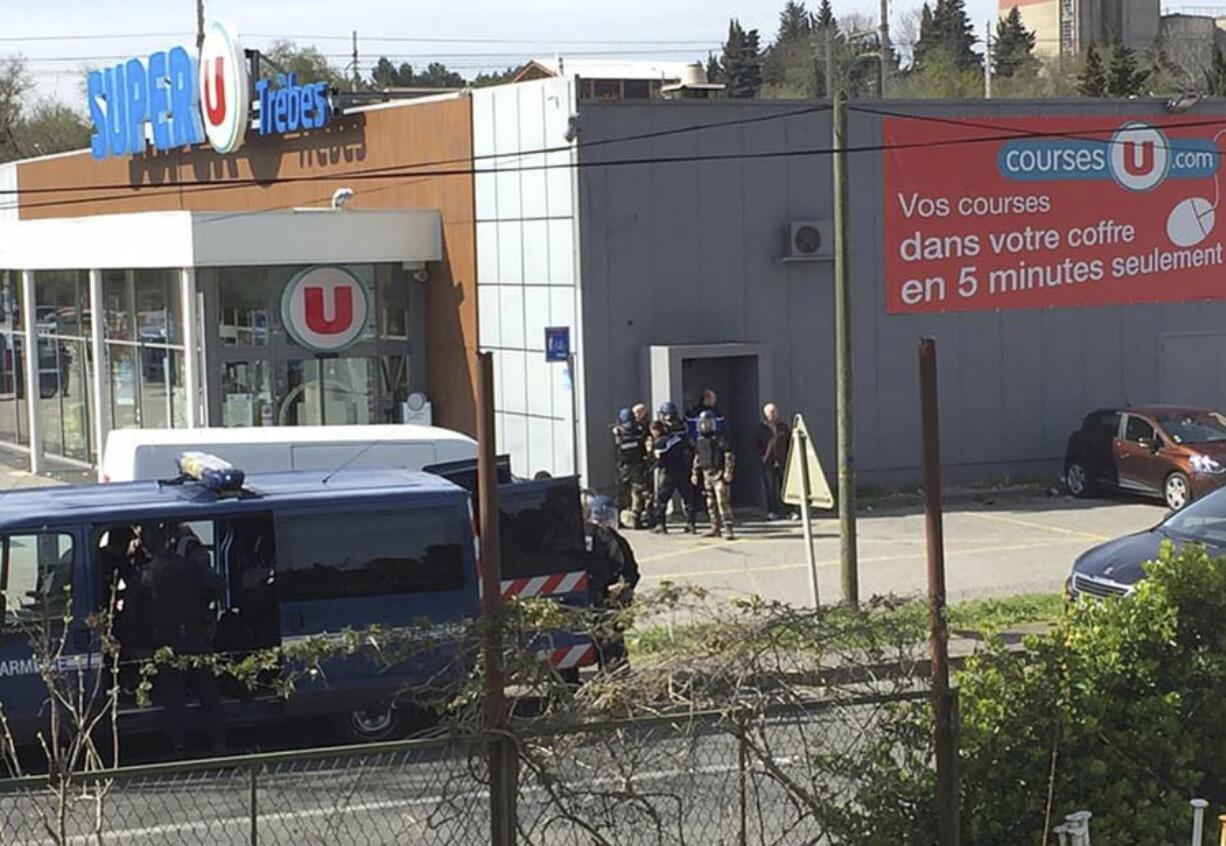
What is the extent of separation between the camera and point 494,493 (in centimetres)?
613

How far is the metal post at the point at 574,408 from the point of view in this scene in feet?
83.5

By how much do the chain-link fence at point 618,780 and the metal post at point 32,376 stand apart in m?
25.9

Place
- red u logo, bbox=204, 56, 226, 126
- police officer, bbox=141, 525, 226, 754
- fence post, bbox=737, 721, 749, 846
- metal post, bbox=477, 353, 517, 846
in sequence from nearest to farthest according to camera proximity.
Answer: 1. metal post, bbox=477, 353, 517, 846
2. fence post, bbox=737, 721, 749, 846
3. police officer, bbox=141, 525, 226, 754
4. red u logo, bbox=204, 56, 226, 126

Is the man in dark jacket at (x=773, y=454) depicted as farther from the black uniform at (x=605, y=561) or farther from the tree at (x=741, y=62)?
the tree at (x=741, y=62)

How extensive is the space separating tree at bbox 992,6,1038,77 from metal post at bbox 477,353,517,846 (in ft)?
351

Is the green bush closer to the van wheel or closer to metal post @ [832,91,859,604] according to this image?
the van wheel

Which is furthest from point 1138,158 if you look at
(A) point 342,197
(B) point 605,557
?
(B) point 605,557

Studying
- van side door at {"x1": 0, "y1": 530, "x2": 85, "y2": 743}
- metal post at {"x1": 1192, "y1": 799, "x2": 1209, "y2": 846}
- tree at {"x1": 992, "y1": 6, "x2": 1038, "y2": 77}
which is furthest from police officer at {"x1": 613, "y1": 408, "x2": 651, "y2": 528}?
tree at {"x1": 992, "y1": 6, "x2": 1038, "y2": 77}

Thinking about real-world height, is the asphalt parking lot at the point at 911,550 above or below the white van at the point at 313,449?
below

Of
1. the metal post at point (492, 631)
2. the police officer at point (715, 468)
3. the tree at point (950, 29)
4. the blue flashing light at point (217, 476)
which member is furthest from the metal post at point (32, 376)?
the tree at point (950, 29)

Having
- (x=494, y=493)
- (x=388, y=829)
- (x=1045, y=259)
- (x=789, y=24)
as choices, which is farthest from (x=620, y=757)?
(x=789, y=24)

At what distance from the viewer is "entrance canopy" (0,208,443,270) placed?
2666 centimetres

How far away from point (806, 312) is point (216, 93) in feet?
38.3

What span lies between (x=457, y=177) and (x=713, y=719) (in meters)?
21.5
